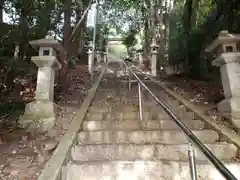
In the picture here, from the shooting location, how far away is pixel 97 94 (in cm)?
654

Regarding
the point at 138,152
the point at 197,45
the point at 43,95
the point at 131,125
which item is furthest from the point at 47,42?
the point at 197,45

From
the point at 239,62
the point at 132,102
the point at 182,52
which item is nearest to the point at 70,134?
the point at 132,102

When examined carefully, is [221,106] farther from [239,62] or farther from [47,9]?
[47,9]

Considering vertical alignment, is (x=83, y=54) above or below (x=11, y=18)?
above

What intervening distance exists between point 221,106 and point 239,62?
2.76 feet

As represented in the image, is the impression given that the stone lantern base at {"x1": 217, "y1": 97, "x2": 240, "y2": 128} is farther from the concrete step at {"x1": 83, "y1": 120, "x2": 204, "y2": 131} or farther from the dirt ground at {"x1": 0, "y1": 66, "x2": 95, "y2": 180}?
the dirt ground at {"x1": 0, "y1": 66, "x2": 95, "y2": 180}

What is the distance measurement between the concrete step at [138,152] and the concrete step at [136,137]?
0.34m

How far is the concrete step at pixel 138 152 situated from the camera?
315cm

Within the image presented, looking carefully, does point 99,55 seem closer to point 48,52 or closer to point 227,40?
point 48,52

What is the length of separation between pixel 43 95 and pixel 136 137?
197cm

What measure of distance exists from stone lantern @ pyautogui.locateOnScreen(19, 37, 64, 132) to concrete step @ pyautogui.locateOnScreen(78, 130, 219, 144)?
867 mm

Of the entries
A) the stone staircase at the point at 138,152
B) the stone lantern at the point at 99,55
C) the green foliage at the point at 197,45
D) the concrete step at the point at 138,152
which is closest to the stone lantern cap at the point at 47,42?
the stone staircase at the point at 138,152

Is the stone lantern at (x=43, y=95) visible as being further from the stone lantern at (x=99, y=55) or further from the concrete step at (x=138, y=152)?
the stone lantern at (x=99, y=55)

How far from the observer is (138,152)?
10.4 ft
